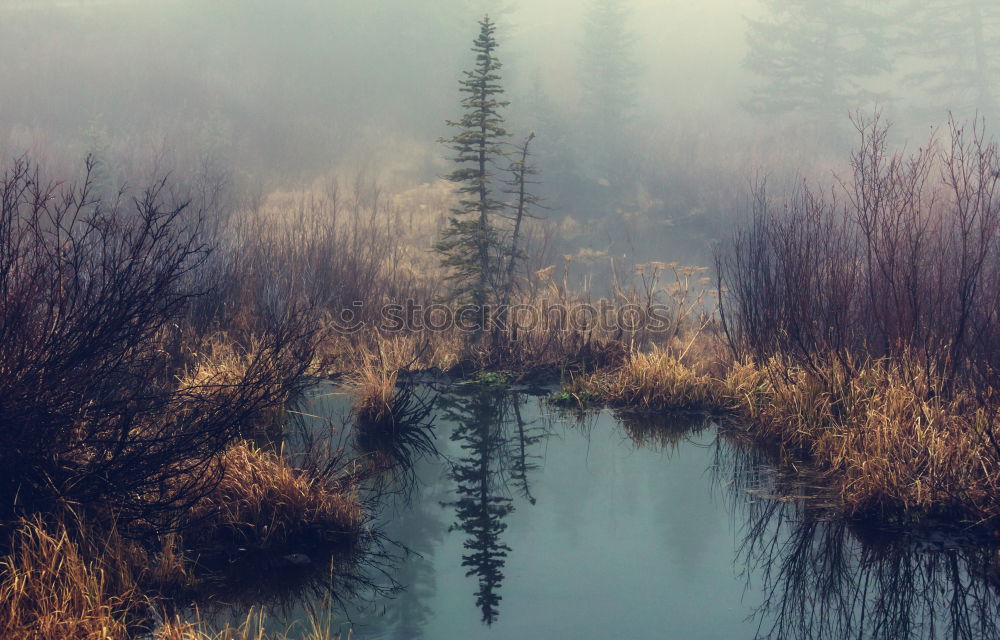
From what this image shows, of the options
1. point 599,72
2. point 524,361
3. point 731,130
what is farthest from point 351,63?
point 524,361

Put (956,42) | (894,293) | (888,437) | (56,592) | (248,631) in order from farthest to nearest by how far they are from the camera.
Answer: (956,42) → (894,293) → (888,437) → (248,631) → (56,592)

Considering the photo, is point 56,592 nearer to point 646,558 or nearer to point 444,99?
point 646,558

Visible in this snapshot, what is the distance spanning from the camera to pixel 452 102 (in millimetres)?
33469

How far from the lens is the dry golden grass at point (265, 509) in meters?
6.06

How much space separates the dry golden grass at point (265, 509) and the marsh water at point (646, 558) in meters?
0.50

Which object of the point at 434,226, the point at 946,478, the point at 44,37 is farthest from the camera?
the point at 44,37

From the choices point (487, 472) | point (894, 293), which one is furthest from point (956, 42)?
point (487, 472)

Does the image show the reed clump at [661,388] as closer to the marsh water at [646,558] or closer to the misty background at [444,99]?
the marsh water at [646,558]

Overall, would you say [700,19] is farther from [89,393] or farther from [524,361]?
[89,393]

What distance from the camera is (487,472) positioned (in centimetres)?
843

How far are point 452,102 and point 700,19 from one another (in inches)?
924

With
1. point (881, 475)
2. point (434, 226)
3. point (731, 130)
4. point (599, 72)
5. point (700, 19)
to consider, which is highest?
point (700, 19)

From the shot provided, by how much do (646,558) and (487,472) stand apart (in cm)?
236

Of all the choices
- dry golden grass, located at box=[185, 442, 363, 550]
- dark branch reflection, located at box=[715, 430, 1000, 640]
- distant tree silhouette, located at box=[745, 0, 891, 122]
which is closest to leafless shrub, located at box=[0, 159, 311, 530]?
dry golden grass, located at box=[185, 442, 363, 550]
